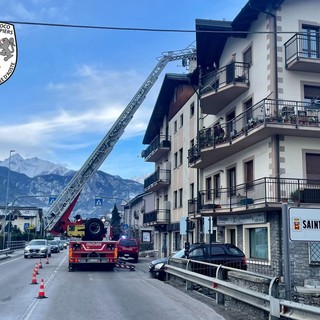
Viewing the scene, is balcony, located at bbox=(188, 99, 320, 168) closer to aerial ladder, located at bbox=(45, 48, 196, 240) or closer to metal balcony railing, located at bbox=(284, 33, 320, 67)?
metal balcony railing, located at bbox=(284, 33, 320, 67)

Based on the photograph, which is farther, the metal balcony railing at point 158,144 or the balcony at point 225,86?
the metal balcony railing at point 158,144

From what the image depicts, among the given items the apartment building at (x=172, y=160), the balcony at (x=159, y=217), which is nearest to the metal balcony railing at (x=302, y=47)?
the apartment building at (x=172, y=160)

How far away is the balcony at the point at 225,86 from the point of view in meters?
24.4

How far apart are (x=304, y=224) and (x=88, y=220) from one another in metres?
18.8

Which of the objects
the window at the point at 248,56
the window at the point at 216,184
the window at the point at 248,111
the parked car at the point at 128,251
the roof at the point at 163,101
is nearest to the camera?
the window at the point at 248,111

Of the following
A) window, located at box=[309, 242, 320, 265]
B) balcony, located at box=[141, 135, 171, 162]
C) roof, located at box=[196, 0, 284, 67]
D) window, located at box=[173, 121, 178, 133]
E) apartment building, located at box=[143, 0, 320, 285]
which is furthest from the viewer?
balcony, located at box=[141, 135, 171, 162]

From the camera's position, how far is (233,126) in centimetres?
2544

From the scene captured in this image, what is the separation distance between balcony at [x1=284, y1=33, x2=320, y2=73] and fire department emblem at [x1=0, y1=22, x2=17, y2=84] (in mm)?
14814

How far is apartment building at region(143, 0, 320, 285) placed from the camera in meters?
20.6

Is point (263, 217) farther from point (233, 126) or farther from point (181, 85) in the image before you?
point (181, 85)

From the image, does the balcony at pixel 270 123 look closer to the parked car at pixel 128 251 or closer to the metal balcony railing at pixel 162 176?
the parked car at pixel 128 251

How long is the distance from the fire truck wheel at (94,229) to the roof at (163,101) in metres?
14.4

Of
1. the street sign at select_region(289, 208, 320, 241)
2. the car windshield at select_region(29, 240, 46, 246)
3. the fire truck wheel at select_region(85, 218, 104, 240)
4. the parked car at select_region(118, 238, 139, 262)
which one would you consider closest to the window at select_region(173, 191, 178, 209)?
the parked car at select_region(118, 238, 139, 262)

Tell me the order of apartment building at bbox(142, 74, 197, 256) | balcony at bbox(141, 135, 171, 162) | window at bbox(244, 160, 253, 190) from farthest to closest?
balcony at bbox(141, 135, 171, 162)
apartment building at bbox(142, 74, 197, 256)
window at bbox(244, 160, 253, 190)
